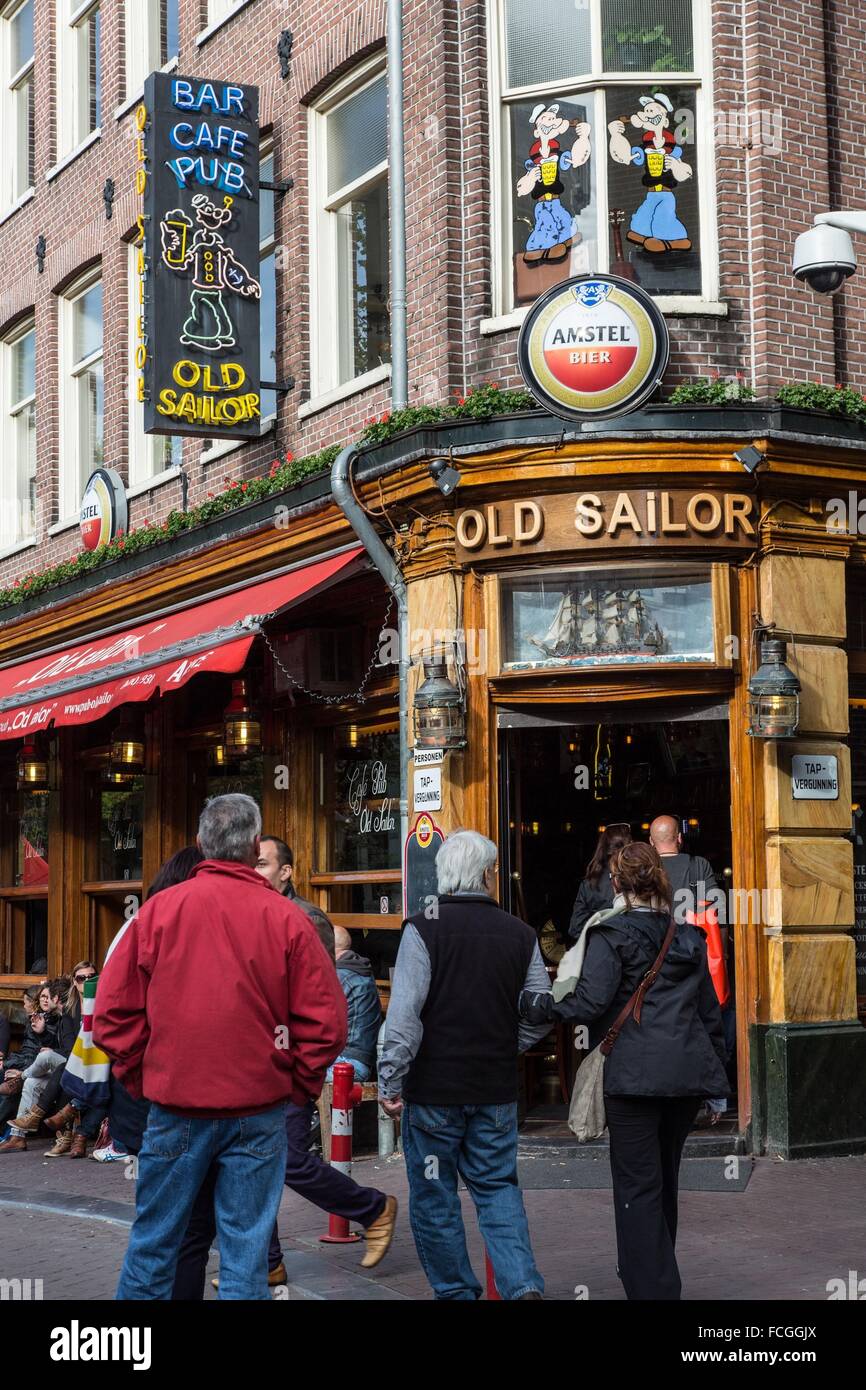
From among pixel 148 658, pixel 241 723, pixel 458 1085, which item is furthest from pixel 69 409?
pixel 458 1085

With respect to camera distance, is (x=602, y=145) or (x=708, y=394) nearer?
(x=708, y=394)

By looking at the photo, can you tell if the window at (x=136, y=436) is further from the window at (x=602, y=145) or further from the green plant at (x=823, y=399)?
the green plant at (x=823, y=399)

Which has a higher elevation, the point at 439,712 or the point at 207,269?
the point at 207,269

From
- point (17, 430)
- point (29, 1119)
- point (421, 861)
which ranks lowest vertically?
point (29, 1119)

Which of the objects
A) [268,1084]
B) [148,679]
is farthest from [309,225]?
[268,1084]

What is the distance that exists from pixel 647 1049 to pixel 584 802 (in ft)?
21.8

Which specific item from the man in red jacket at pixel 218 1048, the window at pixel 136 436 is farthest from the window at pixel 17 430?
the man in red jacket at pixel 218 1048

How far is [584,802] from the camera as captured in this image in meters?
12.8

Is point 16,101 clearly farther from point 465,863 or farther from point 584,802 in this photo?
point 465,863

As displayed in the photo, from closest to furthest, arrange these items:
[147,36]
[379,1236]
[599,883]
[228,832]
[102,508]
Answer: [228,832]
[379,1236]
[599,883]
[102,508]
[147,36]

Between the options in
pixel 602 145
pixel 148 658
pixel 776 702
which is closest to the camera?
pixel 776 702

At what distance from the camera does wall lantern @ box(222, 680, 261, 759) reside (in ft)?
45.0

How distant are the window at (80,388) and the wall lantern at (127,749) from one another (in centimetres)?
270

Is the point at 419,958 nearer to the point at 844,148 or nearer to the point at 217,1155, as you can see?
Answer: the point at 217,1155
